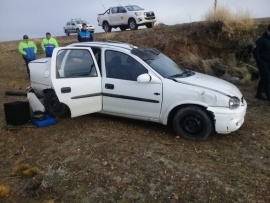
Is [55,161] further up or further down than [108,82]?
further down

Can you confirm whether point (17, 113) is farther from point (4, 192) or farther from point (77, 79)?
point (4, 192)

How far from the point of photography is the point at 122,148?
5.29 meters

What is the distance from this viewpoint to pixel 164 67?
6012 mm

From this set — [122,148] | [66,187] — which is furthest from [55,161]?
[122,148]

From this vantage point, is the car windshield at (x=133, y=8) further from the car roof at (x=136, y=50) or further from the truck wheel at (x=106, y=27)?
the car roof at (x=136, y=50)

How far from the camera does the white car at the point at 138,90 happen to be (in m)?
5.39

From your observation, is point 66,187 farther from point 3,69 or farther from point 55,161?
point 3,69

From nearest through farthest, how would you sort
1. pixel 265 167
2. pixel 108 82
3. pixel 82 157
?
pixel 265 167 → pixel 82 157 → pixel 108 82

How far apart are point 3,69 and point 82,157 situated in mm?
11363

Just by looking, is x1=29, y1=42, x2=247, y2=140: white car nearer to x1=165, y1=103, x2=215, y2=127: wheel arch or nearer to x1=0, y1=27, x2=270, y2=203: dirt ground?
x1=165, y1=103, x2=215, y2=127: wheel arch

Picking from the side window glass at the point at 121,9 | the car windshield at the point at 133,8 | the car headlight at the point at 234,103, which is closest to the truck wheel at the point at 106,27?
the side window glass at the point at 121,9

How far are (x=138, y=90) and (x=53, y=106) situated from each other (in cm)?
188

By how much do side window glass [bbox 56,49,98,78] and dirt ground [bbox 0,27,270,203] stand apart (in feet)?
3.36

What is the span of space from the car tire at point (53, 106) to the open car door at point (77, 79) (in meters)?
0.54
